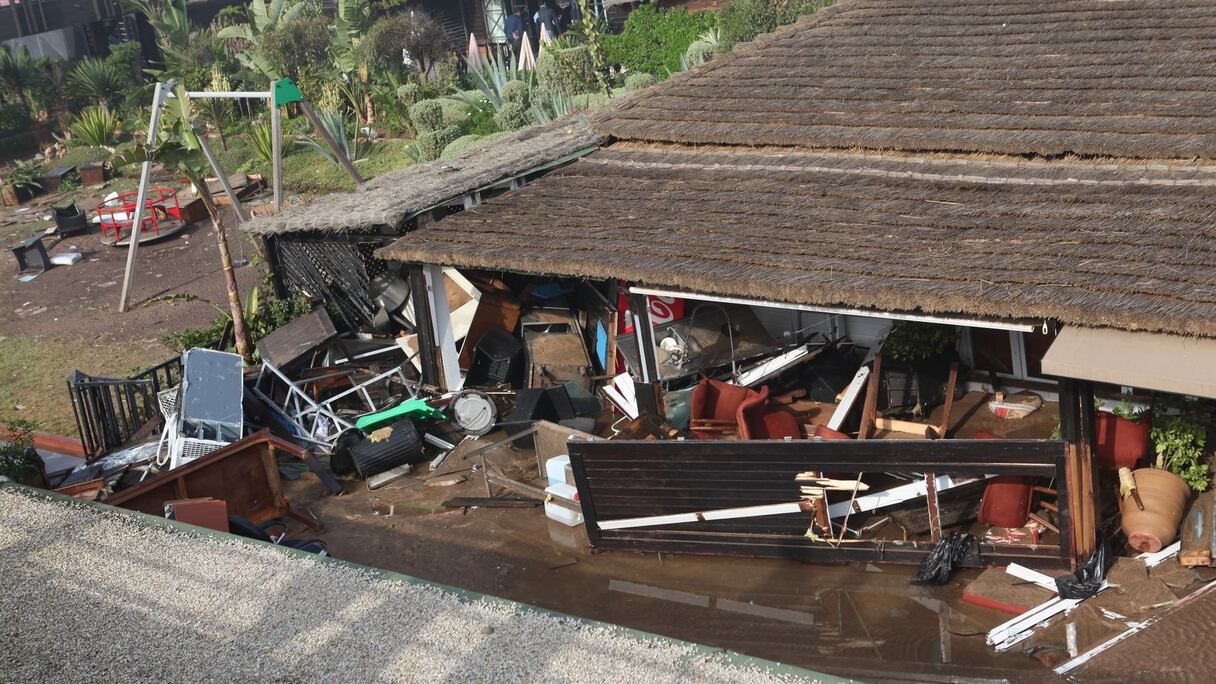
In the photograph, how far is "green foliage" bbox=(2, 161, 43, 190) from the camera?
29109 millimetres

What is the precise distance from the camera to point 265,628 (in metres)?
7.09

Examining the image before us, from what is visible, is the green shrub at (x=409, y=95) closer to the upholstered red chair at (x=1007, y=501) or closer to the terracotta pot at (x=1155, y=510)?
the upholstered red chair at (x=1007, y=501)

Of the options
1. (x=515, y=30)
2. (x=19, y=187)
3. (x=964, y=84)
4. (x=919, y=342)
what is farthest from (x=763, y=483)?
(x=515, y=30)

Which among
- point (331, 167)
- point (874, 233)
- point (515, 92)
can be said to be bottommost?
point (874, 233)

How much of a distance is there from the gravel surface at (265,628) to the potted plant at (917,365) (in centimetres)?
537

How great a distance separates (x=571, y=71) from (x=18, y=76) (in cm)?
2076

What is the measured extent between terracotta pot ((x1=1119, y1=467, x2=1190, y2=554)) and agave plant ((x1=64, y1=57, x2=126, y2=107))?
34.3 m

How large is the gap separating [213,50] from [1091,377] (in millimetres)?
32152

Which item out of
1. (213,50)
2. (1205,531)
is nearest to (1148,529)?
(1205,531)

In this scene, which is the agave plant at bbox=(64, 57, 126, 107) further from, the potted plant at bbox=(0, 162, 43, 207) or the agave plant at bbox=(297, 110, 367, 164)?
the agave plant at bbox=(297, 110, 367, 164)

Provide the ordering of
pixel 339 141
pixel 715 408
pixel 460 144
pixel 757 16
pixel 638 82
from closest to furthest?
pixel 715 408 → pixel 460 144 → pixel 339 141 → pixel 638 82 → pixel 757 16

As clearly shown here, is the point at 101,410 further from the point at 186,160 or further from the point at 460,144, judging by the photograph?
the point at 460,144

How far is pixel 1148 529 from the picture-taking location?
862 cm

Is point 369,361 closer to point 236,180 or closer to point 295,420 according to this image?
point 295,420
